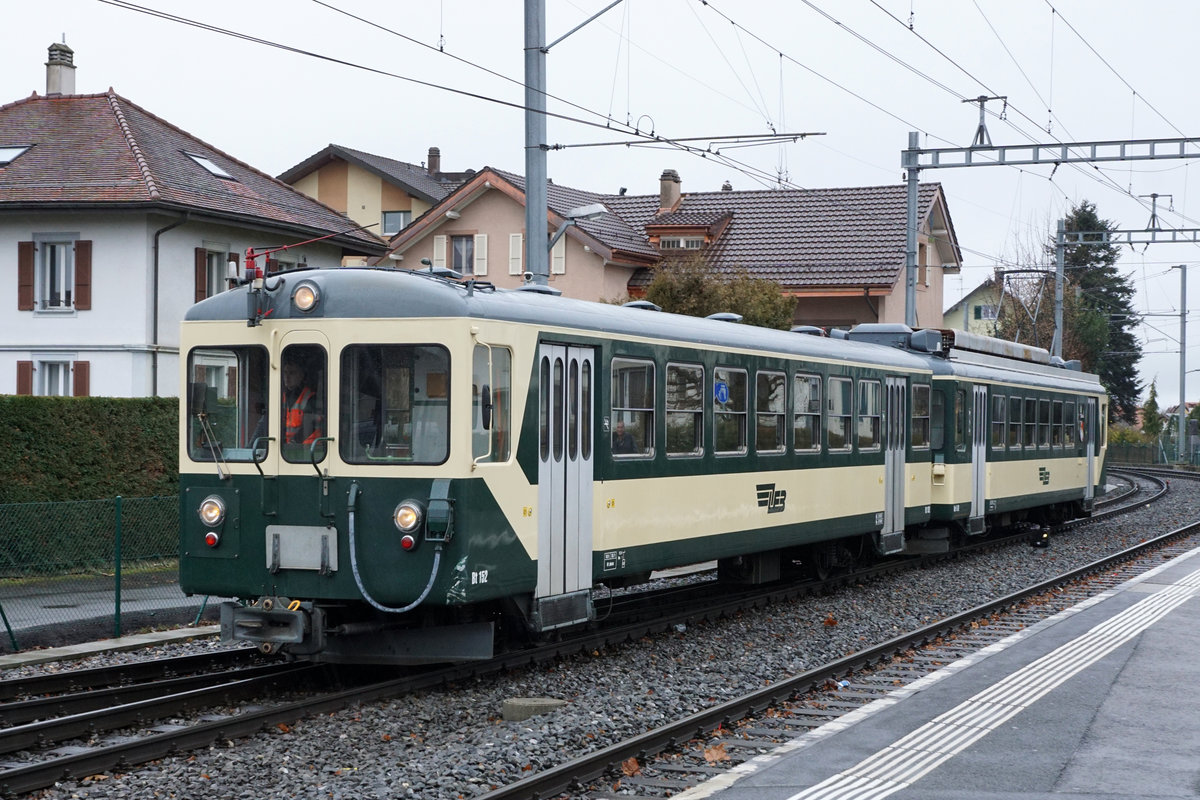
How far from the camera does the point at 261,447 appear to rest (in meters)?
10.2

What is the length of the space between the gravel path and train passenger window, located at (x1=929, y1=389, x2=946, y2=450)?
13.5 ft

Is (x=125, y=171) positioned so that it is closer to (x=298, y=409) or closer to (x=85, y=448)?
(x=85, y=448)

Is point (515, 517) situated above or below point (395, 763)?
above

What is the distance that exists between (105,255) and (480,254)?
16290mm

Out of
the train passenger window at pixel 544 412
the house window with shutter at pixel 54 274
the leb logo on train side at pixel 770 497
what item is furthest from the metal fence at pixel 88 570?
the house window with shutter at pixel 54 274

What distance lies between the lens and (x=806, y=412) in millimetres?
15602

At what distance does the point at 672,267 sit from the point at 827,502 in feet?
40.3

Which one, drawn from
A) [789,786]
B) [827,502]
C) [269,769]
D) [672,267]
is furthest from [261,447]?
[672,267]

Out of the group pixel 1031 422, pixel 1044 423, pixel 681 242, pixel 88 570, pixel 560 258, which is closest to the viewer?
pixel 88 570

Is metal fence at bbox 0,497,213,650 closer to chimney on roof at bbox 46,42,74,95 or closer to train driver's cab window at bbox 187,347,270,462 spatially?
train driver's cab window at bbox 187,347,270,462

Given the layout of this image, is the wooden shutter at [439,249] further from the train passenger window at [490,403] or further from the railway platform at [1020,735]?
the train passenger window at [490,403]

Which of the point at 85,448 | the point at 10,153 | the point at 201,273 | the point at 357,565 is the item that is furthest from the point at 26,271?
the point at 357,565

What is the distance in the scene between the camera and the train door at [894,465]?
18281 millimetres

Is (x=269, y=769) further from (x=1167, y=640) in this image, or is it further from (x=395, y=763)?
(x=1167, y=640)
